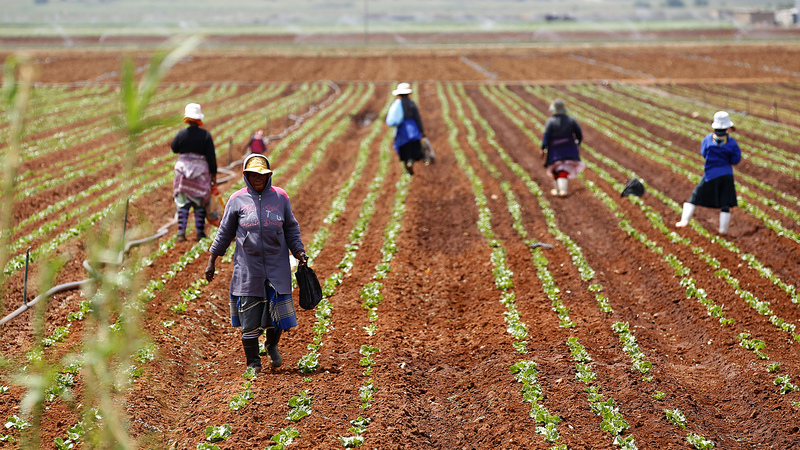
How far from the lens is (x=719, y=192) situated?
10.9 metres

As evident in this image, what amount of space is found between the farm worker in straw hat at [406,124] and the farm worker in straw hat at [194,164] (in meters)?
4.27

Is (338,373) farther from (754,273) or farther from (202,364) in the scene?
(754,273)

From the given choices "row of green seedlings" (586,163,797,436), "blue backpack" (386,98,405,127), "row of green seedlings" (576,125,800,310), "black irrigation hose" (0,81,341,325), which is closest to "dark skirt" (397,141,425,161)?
"blue backpack" (386,98,405,127)

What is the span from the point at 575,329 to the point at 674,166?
35.4 feet

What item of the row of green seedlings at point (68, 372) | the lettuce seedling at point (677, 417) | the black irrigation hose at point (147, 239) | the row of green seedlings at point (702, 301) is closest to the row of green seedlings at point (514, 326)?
the lettuce seedling at point (677, 417)

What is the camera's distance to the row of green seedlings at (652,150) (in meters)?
11.9

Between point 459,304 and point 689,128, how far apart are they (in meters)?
17.7

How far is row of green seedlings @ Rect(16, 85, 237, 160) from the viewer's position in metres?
19.0

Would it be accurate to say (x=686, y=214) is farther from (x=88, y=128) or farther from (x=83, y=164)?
(x=88, y=128)

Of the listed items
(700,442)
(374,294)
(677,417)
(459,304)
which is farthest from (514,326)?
(700,442)

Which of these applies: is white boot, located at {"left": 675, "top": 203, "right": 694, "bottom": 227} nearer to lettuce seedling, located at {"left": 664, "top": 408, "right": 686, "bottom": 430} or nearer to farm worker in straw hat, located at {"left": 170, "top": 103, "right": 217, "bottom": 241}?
lettuce seedling, located at {"left": 664, "top": 408, "right": 686, "bottom": 430}

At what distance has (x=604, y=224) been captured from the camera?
12195 mm

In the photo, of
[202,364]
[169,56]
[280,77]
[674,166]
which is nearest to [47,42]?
[280,77]

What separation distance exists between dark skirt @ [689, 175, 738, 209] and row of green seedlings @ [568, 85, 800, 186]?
4117 millimetres
